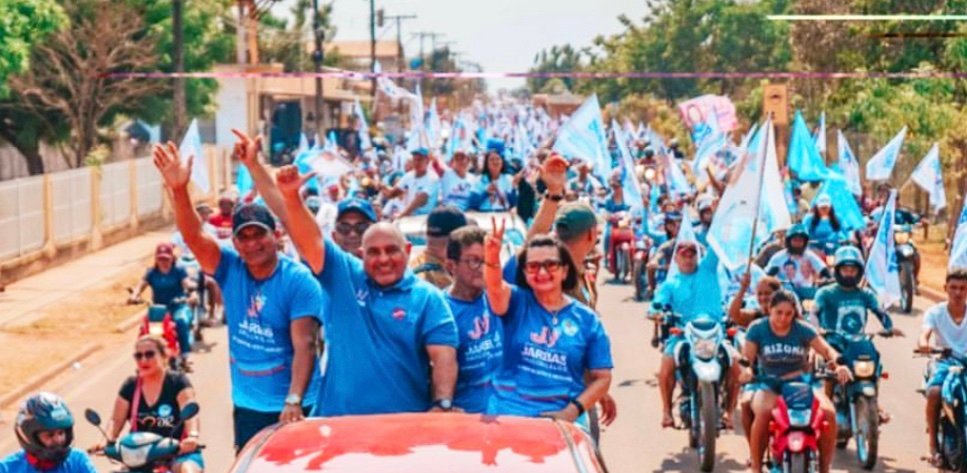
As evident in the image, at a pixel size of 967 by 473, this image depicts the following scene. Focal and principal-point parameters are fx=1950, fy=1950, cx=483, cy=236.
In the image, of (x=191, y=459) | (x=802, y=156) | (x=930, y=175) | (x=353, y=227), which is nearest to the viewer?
(x=191, y=459)

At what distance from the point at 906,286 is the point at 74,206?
52.9ft

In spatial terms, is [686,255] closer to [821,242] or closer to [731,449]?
[731,449]

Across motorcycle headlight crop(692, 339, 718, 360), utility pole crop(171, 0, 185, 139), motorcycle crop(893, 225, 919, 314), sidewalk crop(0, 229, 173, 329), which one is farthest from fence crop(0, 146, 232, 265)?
motorcycle headlight crop(692, 339, 718, 360)

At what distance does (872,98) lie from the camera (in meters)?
39.7

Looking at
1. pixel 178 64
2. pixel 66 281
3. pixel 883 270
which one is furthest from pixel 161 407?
pixel 178 64

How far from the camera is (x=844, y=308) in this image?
44.1ft

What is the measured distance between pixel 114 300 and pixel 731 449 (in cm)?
1412

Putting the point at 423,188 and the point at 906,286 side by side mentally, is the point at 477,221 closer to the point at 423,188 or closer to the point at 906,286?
the point at 423,188

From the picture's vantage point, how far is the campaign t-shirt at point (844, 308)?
13.4 metres

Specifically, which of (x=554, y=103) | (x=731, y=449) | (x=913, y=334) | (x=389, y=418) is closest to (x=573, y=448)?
(x=389, y=418)

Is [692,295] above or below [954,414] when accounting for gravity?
above

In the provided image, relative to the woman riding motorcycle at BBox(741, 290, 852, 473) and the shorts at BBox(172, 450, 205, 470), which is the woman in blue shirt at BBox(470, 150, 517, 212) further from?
the shorts at BBox(172, 450, 205, 470)

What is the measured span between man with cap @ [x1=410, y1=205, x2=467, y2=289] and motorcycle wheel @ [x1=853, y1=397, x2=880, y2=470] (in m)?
4.07

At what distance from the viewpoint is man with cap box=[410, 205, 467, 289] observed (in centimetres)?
979
